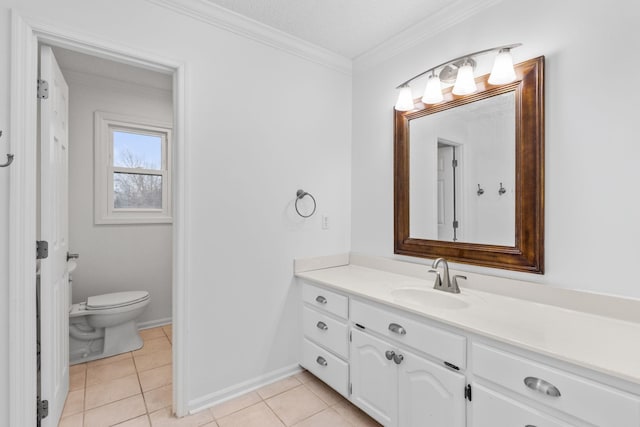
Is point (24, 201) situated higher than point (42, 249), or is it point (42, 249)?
point (24, 201)

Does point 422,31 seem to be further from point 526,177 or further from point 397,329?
point 397,329

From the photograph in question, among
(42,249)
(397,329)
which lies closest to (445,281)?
(397,329)

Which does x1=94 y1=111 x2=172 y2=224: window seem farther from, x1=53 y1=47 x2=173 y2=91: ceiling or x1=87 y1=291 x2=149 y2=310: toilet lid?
x1=87 y1=291 x2=149 y2=310: toilet lid

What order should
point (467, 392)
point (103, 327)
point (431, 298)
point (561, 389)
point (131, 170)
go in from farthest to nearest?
point (131, 170) < point (103, 327) < point (431, 298) < point (467, 392) < point (561, 389)

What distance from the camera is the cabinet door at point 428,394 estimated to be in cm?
129

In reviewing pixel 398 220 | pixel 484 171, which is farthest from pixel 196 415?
pixel 484 171

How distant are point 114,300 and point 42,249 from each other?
1.26 m

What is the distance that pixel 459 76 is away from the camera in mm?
1724

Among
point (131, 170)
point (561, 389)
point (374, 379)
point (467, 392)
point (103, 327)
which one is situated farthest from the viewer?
point (131, 170)

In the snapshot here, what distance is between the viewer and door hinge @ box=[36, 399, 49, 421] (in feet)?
4.91

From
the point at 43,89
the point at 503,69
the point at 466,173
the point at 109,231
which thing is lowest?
the point at 109,231

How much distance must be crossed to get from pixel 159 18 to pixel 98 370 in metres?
2.38

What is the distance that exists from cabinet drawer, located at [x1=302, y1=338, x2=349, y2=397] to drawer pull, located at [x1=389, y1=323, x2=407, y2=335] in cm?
45

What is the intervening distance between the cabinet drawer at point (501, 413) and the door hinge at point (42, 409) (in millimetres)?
1943
